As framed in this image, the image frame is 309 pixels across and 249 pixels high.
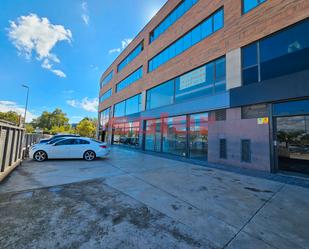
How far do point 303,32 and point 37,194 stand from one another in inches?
462

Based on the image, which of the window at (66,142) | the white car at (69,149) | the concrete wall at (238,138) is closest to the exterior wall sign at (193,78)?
the concrete wall at (238,138)

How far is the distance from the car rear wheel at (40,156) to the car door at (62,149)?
0.36 meters

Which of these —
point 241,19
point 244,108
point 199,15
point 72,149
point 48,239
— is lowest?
point 48,239

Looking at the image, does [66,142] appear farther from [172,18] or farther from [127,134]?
[172,18]

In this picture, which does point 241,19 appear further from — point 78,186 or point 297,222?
point 78,186

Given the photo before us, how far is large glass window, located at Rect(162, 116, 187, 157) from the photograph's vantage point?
12.2 meters

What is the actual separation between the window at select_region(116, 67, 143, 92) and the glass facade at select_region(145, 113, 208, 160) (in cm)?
677

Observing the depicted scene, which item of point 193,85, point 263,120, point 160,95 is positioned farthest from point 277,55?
point 160,95

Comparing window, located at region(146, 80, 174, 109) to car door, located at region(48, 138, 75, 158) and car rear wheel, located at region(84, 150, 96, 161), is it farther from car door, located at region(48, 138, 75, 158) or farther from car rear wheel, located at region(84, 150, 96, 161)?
car door, located at region(48, 138, 75, 158)

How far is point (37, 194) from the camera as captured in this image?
427 centimetres

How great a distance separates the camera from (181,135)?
40.7 feet

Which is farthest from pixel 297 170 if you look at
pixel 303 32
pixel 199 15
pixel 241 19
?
pixel 199 15

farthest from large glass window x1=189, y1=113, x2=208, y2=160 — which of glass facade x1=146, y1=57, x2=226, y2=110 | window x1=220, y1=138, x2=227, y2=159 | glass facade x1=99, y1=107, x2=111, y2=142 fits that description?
glass facade x1=99, y1=107, x2=111, y2=142

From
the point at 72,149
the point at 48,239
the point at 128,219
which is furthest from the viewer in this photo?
the point at 72,149
